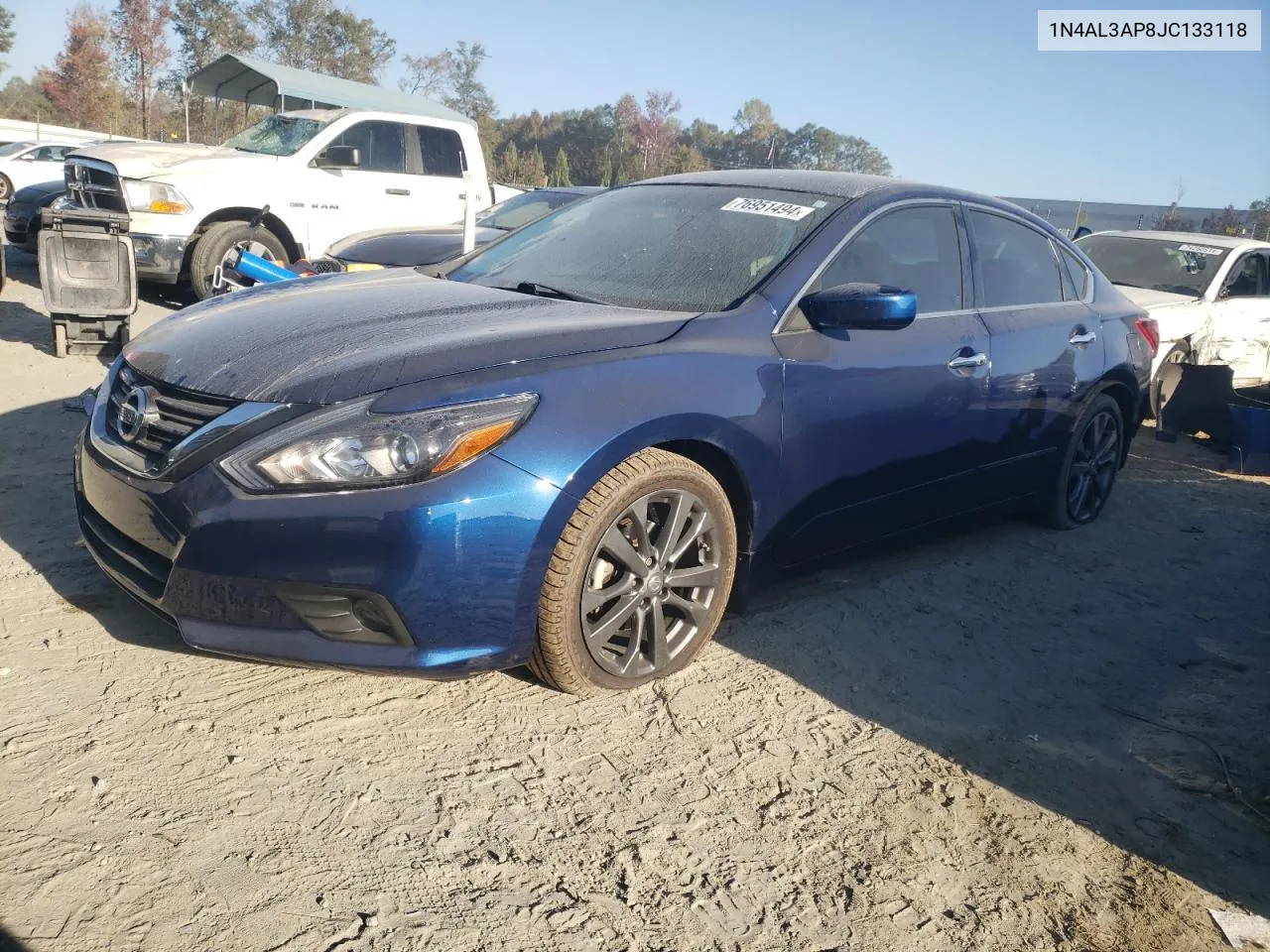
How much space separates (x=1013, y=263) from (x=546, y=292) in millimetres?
2221

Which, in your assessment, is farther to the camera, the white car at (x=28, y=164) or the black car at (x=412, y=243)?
the white car at (x=28, y=164)

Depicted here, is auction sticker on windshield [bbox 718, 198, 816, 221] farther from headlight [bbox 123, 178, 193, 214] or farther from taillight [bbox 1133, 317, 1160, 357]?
headlight [bbox 123, 178, 193, 214]

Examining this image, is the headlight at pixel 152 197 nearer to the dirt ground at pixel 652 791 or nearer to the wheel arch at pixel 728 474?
the dirt ground at pixel 652 791

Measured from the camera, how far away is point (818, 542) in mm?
3674

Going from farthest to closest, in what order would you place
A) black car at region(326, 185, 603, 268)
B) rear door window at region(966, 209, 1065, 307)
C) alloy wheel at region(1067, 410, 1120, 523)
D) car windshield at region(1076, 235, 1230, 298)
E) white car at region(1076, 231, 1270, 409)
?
car windshield at region(1076, 235, 1230, 298), white car at region(1076, 231, 1270, 409), black car at region(326, 185, 603, 268), alloy wheel at region(1067, 410, 1120, 523), rear door window at region(966, 209, 1065, 307)

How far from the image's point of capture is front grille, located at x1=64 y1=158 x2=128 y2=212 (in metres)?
8.97

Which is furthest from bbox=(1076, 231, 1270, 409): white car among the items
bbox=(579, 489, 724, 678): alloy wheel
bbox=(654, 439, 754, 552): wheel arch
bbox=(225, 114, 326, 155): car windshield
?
bbox=(225, 114, 326, 155): car windshield

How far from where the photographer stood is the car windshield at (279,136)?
9.89m

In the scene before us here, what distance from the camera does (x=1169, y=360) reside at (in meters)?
8.17

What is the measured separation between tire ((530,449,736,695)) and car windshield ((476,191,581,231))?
23.9ft

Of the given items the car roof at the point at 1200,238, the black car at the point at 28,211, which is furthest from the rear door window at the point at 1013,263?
the black car at the point at 28,211

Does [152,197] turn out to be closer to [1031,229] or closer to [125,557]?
[125,557]

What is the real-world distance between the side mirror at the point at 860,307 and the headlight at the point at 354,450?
53.9 inches

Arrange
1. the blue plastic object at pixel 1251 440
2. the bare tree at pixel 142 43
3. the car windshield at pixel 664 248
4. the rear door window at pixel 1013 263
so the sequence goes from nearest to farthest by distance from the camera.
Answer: the car windshield at pixel 664 248
the rear door window at pixel 1013 263
the blue plastic object at pixel 1251 440
the bare tree at pixel 142 43
